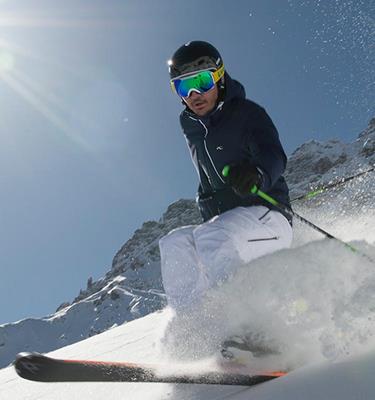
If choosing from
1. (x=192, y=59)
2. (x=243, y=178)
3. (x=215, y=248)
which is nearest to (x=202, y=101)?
(x=192, y=59)

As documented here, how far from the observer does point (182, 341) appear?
113 inches

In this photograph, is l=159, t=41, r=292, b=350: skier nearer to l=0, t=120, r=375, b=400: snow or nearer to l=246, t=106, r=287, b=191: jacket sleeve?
l=246, t=106, r=287, b=191: jacket sleeve

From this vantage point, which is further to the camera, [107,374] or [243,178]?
[243,178]

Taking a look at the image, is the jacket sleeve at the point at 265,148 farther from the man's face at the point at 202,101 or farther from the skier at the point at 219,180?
the man's face at the point at 202,101

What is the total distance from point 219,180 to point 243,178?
1.02 m

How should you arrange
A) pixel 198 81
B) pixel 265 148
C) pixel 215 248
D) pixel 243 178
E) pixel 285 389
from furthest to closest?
pixel 198 81
pixel 265 148
pixel 215 248
pixel 243 178
pixel 285 389

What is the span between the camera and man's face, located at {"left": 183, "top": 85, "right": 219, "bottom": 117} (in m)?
3.76

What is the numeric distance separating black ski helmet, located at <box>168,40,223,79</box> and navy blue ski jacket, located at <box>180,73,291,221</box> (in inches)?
9.1

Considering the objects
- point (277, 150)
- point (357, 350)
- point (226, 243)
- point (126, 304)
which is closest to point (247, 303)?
point (226, 243)

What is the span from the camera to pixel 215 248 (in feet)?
9.93

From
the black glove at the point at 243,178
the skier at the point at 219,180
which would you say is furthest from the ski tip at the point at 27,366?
the black glove at the point at 243,178

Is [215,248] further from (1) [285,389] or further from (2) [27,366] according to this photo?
(2) [27,366]

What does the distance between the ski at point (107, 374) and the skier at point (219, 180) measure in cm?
68

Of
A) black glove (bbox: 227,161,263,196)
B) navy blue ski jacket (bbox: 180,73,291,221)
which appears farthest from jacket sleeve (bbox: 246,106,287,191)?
black glove (bbox: 227,161,263,196)
